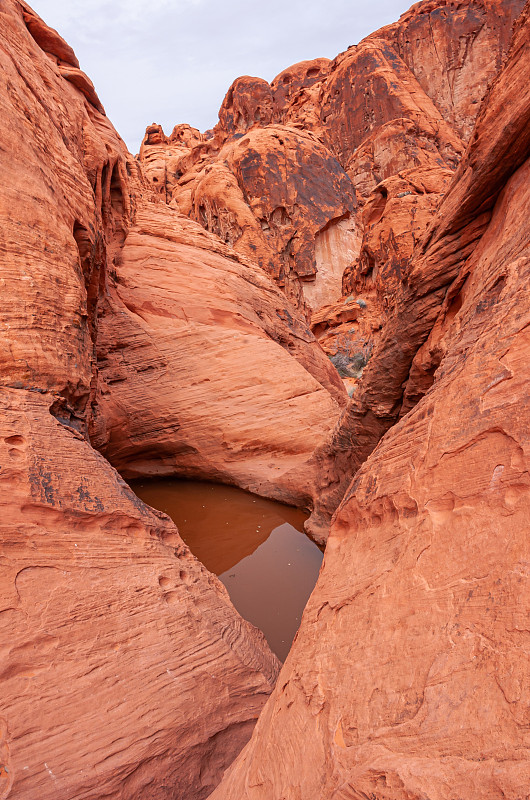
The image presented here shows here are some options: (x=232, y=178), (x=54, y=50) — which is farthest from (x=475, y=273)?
(x=232, y=178)

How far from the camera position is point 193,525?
5930mm

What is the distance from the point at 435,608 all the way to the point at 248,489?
564 centimetres

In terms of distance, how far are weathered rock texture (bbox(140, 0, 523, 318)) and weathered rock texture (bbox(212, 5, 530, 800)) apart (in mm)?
12346

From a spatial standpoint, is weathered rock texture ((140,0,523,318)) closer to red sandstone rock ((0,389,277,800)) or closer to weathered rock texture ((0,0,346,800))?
weathered rock texture ((0,0,346,800))

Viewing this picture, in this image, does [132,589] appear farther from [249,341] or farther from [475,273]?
[249,341]

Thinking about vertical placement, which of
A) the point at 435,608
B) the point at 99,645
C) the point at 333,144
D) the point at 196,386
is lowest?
the point at 99,645

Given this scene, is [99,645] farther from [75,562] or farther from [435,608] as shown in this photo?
[435,608]

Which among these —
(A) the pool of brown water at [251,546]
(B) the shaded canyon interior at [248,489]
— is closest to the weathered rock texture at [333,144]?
(B) the shaded canyon interior at [248,489]

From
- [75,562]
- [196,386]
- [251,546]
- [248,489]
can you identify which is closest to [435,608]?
[75,562]

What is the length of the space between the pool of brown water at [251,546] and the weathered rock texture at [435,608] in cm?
225

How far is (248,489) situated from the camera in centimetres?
695

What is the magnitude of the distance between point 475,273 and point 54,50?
22.1 ft

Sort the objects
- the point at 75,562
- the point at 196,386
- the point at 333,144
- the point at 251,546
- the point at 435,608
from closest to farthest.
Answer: the point at 435,608, the point at 75,562, the point at 251,546, the point at 196,386, the point at 333,144

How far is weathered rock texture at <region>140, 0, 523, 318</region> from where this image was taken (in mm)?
16047
